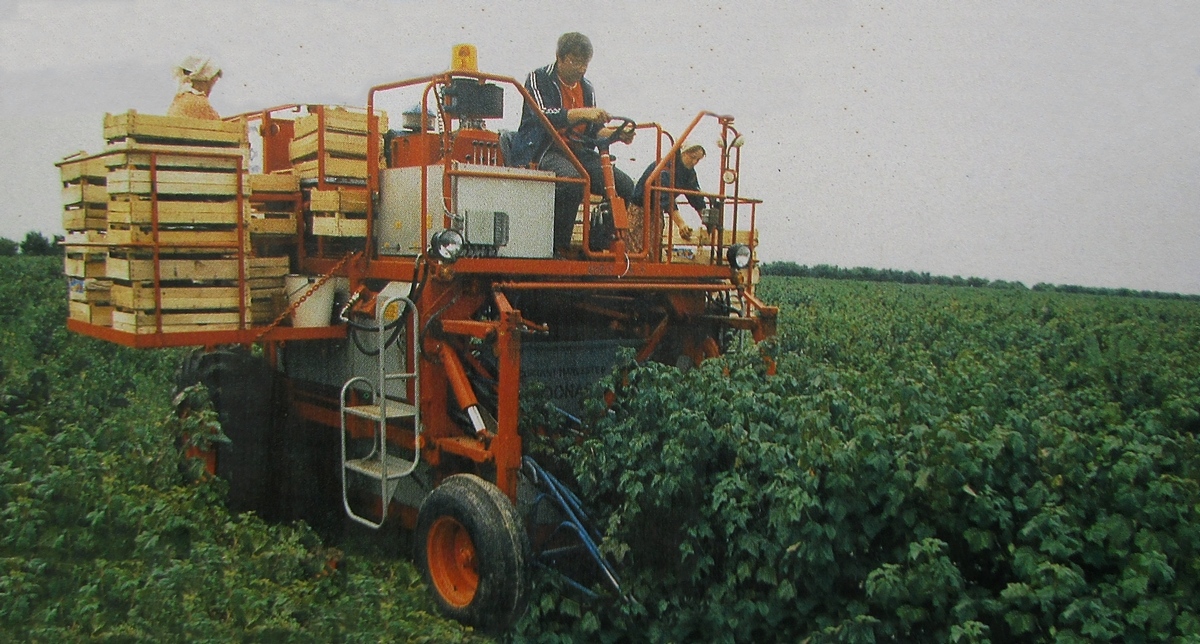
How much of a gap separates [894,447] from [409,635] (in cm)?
304

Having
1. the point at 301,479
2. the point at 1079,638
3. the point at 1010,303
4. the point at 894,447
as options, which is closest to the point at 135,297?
the point at 301,479

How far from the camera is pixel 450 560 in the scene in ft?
21.1

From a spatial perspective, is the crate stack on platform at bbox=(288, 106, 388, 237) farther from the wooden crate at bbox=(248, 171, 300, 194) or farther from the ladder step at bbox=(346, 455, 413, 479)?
the ladder step at bbox=(346, 455, 413, 479)

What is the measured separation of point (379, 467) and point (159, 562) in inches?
58.8

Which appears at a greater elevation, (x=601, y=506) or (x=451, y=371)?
(x=451, y=371)

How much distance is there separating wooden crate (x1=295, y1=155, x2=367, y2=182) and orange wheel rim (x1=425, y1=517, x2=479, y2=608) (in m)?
2.89

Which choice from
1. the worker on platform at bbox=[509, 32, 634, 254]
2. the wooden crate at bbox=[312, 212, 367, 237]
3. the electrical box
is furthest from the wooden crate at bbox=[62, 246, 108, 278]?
the worker on platform at bbox=[509, 32, 634, 254]

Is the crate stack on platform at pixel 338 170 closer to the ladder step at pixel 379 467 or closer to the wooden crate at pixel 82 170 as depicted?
the wooden crate at pixel 82 170

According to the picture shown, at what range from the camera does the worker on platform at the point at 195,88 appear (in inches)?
315

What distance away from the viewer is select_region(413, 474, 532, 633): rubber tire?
5.73 meters

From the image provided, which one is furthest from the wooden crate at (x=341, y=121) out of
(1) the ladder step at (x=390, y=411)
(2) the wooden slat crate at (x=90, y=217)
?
(1) the ladder step at (x=390, y=411)

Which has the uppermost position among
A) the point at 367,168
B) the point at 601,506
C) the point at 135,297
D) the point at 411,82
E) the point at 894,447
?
the point at 411,82

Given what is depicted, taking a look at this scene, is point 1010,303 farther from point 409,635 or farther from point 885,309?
point 409,635

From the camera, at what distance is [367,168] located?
24.7 ft
